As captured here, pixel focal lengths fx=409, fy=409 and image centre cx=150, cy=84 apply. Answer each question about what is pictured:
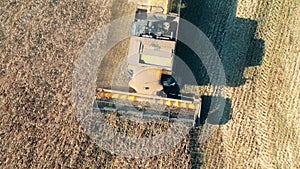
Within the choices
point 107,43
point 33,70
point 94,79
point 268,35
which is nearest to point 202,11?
point 268,35

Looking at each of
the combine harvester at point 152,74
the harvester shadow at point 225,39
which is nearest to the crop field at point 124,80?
the harvester shadow at point 225,39

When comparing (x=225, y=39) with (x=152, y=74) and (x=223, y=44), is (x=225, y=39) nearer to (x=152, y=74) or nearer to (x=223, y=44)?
(x=223, y=44)

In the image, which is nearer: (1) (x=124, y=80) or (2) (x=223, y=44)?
(1) (x=124, y=80)

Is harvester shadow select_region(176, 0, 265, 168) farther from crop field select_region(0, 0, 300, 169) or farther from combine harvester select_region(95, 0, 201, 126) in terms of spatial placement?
combine harvester select_region(95, 0, 201, 126)

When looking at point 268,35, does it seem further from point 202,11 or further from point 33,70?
point 33,70

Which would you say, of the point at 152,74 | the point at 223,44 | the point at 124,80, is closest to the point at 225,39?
the point at 223,44

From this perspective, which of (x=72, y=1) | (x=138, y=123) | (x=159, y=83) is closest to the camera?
(x=159, y=83)

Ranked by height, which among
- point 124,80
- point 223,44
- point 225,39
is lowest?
point 124,80
